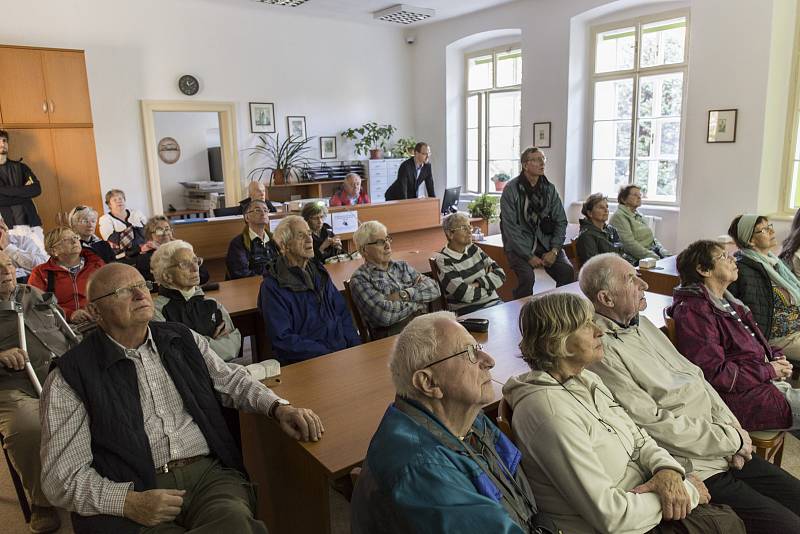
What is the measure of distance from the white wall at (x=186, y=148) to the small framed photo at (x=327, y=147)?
3.08 m

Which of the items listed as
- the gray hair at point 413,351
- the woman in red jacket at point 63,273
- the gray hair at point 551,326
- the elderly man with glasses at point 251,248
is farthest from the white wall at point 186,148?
the gray hair at point 413,351

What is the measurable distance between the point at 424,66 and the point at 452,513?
909cm

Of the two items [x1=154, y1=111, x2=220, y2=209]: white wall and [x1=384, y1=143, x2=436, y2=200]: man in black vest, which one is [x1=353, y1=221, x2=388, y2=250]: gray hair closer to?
[x1=384, y1=143, x2=436, y2=200]: man in black vest

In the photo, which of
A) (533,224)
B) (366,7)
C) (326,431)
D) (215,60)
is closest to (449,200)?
(533,224)

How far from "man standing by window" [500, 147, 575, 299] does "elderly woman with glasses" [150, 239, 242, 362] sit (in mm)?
2550

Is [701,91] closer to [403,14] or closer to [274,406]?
[403,14]

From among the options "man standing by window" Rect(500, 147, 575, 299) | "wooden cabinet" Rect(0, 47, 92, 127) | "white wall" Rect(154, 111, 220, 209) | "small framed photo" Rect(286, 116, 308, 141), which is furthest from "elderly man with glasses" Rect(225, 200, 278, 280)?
"white wall" Rect(154, 111, 220, 209)

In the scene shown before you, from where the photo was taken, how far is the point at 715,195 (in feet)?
19.1

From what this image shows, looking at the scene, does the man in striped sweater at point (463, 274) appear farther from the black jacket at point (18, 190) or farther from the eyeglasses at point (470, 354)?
the black jacket at point (18, 190)

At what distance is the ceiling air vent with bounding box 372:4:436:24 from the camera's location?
7608mm

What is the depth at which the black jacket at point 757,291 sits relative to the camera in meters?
2.97

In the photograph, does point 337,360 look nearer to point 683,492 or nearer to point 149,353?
point 149,353

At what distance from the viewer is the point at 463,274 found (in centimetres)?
344

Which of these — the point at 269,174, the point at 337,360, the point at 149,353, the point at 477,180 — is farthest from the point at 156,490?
the point at 477,180
